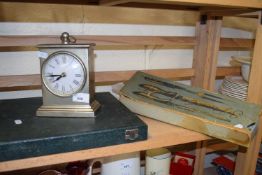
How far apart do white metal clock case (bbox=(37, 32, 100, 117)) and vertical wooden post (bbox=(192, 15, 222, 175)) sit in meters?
0.53

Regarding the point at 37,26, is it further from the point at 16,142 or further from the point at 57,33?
the point at 16,142

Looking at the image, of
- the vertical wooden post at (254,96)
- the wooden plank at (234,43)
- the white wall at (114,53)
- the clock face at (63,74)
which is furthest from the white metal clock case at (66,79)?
the wooden plank at (234,43)

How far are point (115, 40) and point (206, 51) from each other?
38cm

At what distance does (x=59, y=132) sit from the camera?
57 centimetres

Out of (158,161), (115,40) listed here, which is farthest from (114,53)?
(158,161)

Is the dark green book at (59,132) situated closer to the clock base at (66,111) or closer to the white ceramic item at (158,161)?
the clock base at (66,111)

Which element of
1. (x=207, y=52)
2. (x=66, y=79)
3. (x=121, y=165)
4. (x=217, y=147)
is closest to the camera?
(x=66, y=79)

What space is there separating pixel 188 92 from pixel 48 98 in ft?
1.48

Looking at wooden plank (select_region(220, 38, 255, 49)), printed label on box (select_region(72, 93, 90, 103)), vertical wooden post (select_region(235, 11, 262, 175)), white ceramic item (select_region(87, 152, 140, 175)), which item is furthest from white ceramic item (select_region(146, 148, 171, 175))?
wooden plank (select_region(220, 38, 255, 49))

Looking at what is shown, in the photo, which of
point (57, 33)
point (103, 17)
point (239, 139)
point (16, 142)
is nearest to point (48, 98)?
point (16, 142)

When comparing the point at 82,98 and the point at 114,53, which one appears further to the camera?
the point at 114,53

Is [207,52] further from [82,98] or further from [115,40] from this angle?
[82,98]

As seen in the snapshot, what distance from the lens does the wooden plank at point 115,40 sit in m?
0.79

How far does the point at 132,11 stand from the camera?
0.99 m
